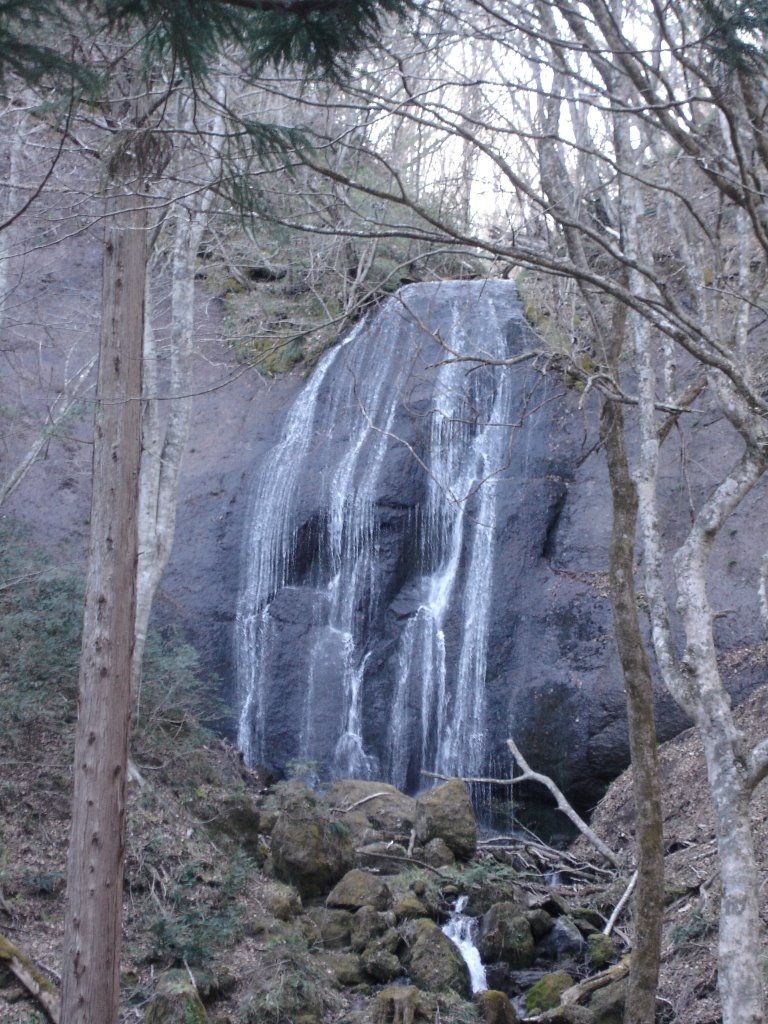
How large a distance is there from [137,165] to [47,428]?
5.85 metres

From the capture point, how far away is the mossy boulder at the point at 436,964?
7690 mm

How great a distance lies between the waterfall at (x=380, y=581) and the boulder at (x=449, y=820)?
3186 millimetres

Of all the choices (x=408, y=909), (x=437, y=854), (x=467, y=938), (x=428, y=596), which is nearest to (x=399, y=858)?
(x=437, y=854)

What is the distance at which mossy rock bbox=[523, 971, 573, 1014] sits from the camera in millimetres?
7539

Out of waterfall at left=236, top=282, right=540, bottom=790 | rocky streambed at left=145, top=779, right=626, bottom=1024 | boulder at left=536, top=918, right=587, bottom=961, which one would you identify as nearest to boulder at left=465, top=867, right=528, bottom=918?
rocky streambed at left=145, top=779, right=626, bottom=1024

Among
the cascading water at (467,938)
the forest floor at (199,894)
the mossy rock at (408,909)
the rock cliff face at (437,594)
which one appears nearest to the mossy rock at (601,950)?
the forest floor at (199,894)

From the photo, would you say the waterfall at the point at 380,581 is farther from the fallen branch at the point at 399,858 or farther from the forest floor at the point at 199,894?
the fallen branch at the point at 399,858

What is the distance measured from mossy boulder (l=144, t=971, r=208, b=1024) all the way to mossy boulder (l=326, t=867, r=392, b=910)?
2.47m

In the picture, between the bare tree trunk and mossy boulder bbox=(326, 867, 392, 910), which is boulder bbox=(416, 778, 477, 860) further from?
the bare tree trunk

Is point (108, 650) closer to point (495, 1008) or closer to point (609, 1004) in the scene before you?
point (495, 1008)

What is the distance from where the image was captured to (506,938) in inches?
332

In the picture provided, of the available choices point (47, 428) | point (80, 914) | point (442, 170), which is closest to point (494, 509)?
point (442, 170)

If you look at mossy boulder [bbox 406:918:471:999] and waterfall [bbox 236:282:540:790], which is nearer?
mossy boulder [bbox 406:918:471:999]

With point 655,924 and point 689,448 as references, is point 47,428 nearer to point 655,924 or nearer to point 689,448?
point 655,924
